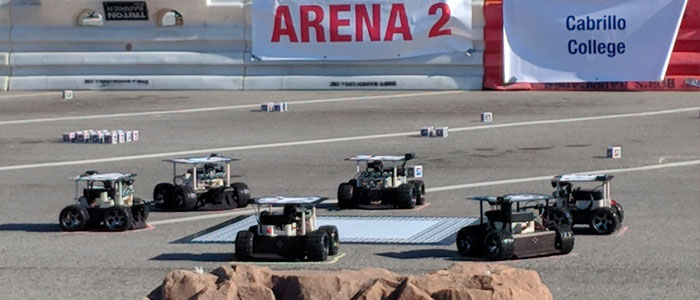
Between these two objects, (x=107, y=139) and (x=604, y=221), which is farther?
(x=107, y=139)

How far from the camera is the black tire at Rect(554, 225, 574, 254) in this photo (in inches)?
599

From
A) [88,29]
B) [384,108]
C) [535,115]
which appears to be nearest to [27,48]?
[88,29]

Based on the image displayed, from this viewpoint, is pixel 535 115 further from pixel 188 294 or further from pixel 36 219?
pixel 188 294

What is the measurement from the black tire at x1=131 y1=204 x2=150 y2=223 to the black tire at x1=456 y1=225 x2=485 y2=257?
4562 millimetres

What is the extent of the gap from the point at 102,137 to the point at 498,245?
12.7 m

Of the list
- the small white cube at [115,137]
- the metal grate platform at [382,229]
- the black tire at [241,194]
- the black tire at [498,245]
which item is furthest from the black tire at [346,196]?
the small white cube at [115,137]

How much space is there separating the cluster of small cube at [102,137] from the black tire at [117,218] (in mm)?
8577

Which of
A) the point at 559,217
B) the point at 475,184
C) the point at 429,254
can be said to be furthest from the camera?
the point at 475,184

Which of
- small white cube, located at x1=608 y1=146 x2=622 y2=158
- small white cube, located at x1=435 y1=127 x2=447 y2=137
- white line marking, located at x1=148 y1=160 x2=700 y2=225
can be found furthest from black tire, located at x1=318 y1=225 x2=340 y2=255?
small white cube, located at x1=435 y1=127 x2=447 y2=137

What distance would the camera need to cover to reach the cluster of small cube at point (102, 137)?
85.2 ft

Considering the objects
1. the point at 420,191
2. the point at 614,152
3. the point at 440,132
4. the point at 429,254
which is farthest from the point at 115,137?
the point at 429,254

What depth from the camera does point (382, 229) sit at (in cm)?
1745

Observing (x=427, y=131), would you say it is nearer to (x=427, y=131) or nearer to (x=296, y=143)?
(x=427, y=131)

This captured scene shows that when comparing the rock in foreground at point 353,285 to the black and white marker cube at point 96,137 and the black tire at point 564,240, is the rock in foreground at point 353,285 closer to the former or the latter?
the black tire at point 564,240
